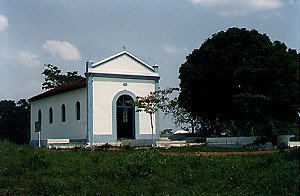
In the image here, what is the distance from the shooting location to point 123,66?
81.8 ft

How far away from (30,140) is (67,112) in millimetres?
4117

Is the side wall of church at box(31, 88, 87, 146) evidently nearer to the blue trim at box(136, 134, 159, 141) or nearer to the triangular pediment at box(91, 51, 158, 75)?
the triangular pediment at box(91, 51, 158, 75)

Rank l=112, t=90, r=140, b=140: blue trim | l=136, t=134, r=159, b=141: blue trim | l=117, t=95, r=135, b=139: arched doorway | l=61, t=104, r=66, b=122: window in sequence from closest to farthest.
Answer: l=112, t=90, r=140, b=140: blue trim < l=136, t=134, r=159, b=141: blue trim < l=117, t=95, r=135, b=139: arched doorway < l=61, t=104, r=66, b=122: window

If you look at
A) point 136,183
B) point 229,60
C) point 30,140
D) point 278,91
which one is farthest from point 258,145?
point 30,140

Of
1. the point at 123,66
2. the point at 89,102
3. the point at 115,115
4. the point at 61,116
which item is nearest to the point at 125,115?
the point at 115,115

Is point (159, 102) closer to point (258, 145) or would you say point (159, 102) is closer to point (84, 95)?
point (84, 95)

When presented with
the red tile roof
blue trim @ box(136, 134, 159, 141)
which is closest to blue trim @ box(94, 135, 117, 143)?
blue trim @ box(136, 134, 159, 141)

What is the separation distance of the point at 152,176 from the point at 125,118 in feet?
53.7

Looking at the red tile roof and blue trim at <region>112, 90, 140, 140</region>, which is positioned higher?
the red tile roof

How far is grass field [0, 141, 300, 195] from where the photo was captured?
27.7 ft

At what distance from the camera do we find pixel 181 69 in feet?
70.6

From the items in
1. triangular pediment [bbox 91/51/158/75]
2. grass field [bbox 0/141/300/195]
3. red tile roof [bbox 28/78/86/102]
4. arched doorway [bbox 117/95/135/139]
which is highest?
triangular pediment [bbox 91/51/158/75]

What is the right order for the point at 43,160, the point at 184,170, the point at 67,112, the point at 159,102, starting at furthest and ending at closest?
the point at 67,112
the point at 159,102
the point at 43,160
the point at 184,170

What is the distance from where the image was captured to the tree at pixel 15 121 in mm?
24562
